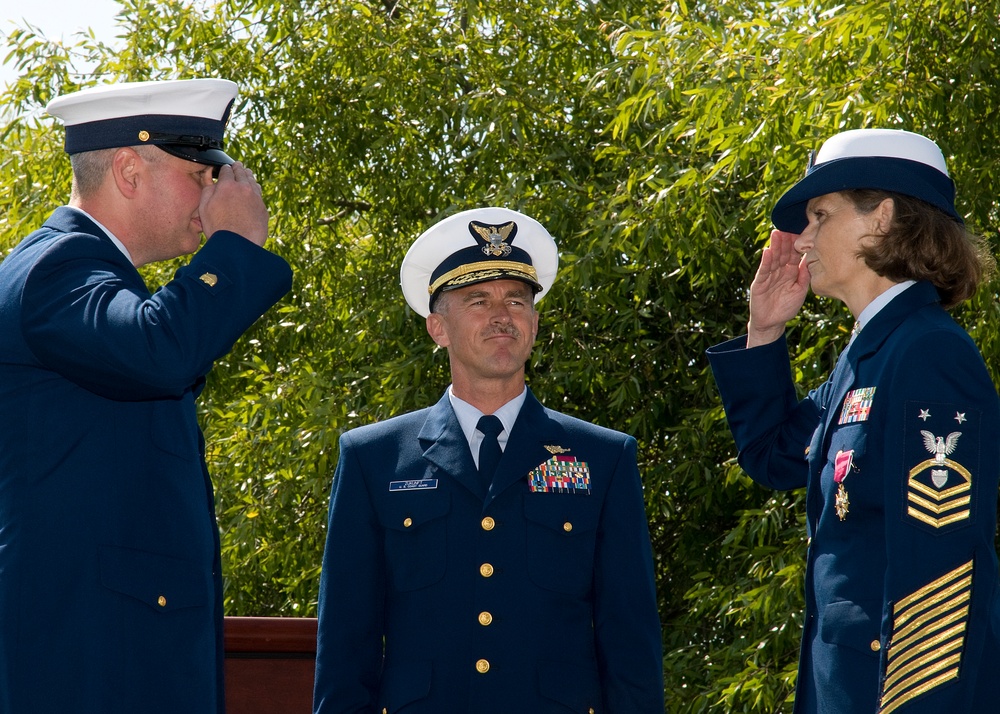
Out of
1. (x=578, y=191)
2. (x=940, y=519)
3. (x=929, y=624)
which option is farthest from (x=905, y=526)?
(x=578, y=191)

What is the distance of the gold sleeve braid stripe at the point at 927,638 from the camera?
218 centimetres

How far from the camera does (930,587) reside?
7.25ft

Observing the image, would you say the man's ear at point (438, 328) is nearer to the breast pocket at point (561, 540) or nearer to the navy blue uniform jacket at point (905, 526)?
the breast pocket at point (561, 540)

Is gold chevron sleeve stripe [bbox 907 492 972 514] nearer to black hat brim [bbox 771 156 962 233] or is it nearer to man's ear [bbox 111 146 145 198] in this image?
black hat brim [bbox 771 156 962 233]

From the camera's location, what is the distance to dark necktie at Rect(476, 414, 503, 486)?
3.00m

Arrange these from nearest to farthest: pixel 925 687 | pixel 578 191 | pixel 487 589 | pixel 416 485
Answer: pixel 925 687 < pixel 487 589 < pixel 416 485 < pixel 578 191

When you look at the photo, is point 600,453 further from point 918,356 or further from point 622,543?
point 918,356

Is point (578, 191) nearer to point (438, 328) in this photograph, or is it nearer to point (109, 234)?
point (438, 328)

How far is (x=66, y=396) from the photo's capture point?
2.31 meters

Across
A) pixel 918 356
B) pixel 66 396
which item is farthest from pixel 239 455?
pixel 918 356

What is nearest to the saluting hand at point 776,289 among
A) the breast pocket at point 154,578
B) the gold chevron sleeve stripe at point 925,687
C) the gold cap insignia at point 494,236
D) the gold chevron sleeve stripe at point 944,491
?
the gold cap insignia at point 494,236

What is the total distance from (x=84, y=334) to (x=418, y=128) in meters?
4.97

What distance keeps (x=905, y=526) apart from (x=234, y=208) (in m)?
1.44

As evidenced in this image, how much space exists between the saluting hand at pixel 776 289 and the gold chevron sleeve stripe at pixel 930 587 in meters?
0.99
